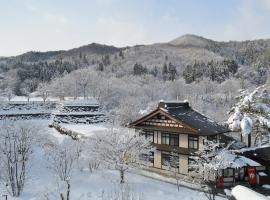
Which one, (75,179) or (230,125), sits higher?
(230,125)

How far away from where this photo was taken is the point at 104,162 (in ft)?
112

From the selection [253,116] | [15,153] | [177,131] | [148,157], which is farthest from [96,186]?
[253,116]

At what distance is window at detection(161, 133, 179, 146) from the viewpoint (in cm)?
3338

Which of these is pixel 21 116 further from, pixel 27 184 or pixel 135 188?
pixel 135 188

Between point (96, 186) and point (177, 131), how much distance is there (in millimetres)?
9144

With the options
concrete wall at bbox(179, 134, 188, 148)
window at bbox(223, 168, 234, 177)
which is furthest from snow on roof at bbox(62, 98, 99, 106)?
window at bbox(223, 168, 234, 177)

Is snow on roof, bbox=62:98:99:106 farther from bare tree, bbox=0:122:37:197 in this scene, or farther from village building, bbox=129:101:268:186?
bare tree, bbox=0:122:37:197

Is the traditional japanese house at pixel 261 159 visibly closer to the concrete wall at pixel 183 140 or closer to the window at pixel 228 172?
the window at pixel 228 172

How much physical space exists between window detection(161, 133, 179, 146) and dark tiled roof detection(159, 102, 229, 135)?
1.91m

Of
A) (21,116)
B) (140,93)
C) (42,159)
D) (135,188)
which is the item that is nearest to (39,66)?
(140,93)

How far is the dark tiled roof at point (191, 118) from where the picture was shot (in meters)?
31.7

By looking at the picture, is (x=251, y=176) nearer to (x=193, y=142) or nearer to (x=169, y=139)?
(x=193, y=142)

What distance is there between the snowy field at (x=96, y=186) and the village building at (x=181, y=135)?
2880 millimetres

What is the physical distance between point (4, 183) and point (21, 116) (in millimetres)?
30706
